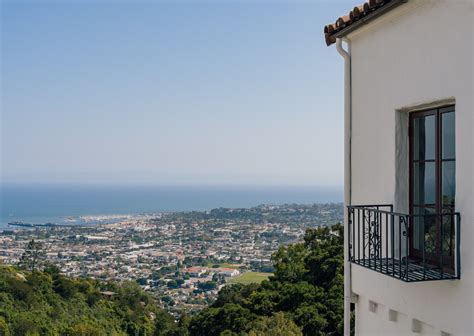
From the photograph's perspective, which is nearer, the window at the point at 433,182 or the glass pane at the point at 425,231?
the window at the point at 433,182

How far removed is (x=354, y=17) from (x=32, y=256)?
4211 cm

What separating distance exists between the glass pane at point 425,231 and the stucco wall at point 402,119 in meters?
0.23

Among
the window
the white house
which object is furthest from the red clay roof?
the window

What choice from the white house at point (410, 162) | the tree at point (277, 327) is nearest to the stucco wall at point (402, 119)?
the white house at point (410, 162)

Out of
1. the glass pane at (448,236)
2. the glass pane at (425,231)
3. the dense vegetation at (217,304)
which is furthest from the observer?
the dense vegetation at (217,304)

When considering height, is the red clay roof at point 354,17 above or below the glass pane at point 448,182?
above

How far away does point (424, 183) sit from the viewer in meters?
4.33

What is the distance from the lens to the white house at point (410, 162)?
368 centimetres

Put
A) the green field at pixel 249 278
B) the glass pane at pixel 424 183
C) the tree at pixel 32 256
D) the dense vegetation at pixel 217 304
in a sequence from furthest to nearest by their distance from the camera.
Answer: the green field at pixel 249 278, the tree at pixel 32 256, the dense vegetation at pixel 217 304, the glass pane at pixel 424 183

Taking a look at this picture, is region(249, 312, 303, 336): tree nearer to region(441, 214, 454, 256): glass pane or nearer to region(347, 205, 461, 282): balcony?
region(347, 205, 461, 282): balcony

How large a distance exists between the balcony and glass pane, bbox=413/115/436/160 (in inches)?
19.3

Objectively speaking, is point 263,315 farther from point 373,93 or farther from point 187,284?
point 187,284

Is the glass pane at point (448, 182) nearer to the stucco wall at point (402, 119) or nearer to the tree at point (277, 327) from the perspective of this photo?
the stucco wall at point (402, 119)

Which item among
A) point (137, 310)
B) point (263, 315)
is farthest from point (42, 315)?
point (263, 315)
